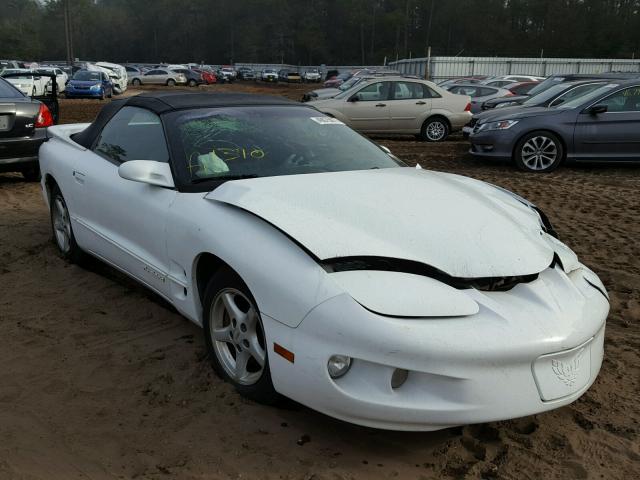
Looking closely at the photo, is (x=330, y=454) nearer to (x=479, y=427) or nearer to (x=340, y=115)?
(x=479, y=427)

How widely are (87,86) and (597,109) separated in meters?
25.5

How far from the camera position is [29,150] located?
7.60m

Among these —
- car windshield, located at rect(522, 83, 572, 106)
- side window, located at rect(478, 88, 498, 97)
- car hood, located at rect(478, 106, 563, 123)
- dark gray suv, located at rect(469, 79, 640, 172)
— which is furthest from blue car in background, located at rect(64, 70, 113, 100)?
dark gray suv, located at rect(469, 79, 640, 172)

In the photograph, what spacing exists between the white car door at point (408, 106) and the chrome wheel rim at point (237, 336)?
38.2 ft

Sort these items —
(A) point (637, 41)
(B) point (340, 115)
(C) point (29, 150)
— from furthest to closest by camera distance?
(A) point (637, 41), (B) point (340, 115), (C) point (29, 150)

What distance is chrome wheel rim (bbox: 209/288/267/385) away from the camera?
2.77 m

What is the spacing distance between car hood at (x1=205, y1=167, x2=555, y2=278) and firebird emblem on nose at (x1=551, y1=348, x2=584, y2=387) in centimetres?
40

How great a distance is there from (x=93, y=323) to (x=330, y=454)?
1.97m

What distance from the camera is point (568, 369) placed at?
2498mm

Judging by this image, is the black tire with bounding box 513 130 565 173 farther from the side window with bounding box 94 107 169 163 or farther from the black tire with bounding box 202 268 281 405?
the black tire with bounding box 202 268 281 405

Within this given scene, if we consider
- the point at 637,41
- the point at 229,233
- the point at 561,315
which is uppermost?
the point at 637,41

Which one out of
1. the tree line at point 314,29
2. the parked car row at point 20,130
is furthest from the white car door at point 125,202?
the tree line at point 314,29

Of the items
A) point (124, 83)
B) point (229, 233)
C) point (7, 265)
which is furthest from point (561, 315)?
point (124, 83)

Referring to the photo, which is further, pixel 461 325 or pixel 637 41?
pixel 637 41
